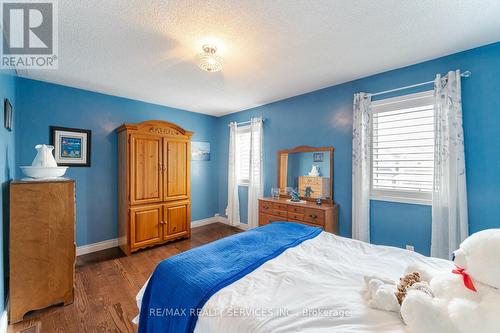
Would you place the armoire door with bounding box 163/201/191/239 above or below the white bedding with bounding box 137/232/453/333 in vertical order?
below

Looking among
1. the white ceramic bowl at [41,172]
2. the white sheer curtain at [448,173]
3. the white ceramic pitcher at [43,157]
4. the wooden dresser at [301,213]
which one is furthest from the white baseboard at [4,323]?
the white sheer curtain at [448,173]

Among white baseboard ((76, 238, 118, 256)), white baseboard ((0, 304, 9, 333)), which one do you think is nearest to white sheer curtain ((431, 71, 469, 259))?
white baseboard ((0, 304, 9, 333))

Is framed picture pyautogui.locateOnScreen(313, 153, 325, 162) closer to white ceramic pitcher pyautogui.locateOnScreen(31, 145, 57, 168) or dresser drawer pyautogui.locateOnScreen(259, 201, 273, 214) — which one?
dresser drawer pyautogui.locateOnScreen(259, 201, 273, 214)

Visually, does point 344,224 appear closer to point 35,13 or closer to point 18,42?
point 35,13

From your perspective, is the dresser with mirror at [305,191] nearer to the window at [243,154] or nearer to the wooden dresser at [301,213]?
the wooden dresser at [301,213]

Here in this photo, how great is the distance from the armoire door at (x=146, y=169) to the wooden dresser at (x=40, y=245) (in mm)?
1106

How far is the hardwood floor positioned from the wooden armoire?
266mm

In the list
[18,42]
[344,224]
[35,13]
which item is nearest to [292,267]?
[344,224]

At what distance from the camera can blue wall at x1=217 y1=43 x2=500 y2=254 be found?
2.03 metres

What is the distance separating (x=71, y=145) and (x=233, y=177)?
2.67 metres

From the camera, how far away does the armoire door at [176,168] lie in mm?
3570

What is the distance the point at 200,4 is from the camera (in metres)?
1.53

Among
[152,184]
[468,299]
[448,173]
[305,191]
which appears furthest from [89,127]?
[448,173]

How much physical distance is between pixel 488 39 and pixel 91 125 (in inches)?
191
